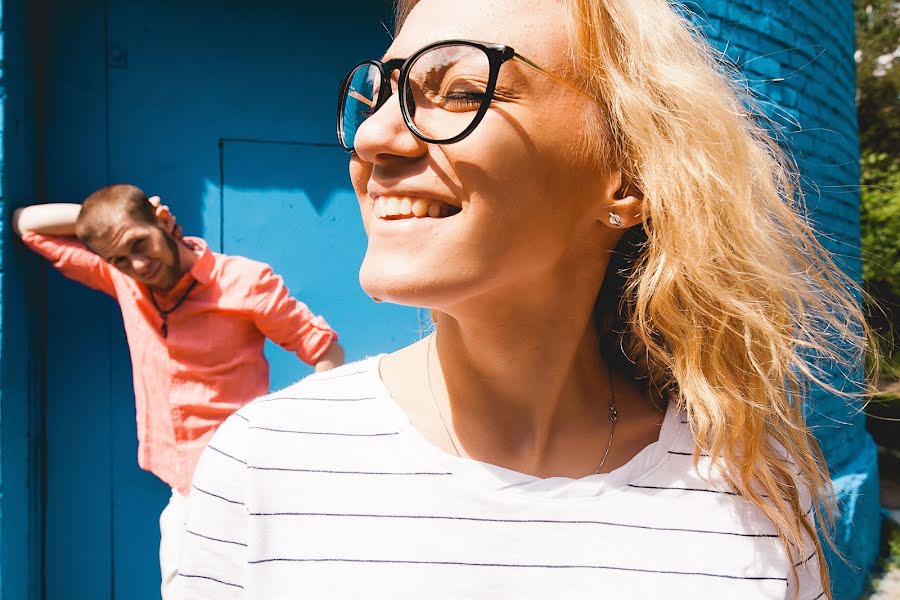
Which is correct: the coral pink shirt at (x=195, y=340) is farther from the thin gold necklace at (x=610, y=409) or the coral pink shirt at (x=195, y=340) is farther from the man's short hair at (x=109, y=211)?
the thin gold necklace at (x=610, y=409)

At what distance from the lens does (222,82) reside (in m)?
3.26

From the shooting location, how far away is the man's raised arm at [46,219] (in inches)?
109

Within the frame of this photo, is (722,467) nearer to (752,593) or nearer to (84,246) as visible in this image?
(752,593)

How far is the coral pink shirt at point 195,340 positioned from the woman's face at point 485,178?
73.4 inches

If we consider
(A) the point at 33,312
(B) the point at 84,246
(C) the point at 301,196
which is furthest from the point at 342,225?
(A) the point at 33,312

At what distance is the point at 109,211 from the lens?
266 cm

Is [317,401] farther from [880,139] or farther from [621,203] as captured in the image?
[880,139]

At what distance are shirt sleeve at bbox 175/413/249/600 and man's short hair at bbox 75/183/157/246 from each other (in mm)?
1866

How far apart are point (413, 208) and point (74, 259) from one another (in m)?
2.40

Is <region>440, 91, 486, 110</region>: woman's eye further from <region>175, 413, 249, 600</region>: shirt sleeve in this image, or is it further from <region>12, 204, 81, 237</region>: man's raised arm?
<region>12, 204, 81, 237</region>: man's raised arm

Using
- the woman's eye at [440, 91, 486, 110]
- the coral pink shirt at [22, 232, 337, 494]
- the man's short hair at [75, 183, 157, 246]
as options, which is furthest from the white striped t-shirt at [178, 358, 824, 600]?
the man's short hair at [75, 183, 157, 246]

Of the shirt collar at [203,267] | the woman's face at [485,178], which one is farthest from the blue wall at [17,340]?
the woman's face at [485,178]

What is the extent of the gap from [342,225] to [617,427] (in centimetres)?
249

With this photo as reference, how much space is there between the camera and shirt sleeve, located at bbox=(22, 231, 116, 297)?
2.79 meters
